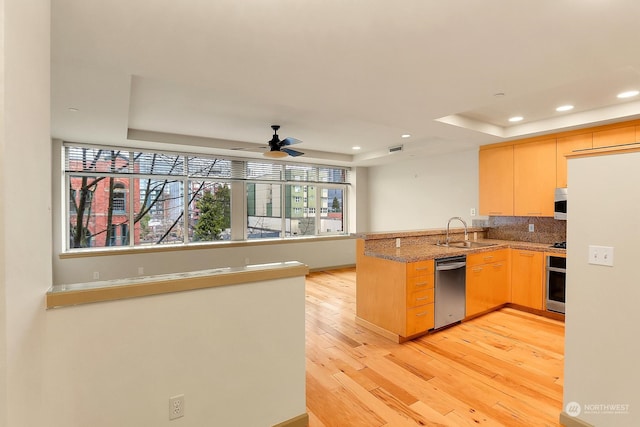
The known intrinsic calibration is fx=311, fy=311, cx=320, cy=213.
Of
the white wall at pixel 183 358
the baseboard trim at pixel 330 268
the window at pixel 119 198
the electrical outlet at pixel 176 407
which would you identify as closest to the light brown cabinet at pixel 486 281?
the white wall at pixel 183 358

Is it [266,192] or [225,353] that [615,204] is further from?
[266,192]

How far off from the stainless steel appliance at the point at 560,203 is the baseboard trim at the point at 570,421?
2783 millimetres

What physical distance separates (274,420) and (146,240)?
186 inches

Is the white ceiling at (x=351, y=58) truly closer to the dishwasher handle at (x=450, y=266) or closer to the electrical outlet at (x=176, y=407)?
the dishwasher handle at (x=450, y=266)

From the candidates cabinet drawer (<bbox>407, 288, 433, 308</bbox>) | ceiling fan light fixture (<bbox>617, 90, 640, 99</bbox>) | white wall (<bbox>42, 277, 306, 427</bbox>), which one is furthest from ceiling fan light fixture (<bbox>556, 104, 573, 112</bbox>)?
white wall (<bbox>42, 277, 306, 427</bbox>)

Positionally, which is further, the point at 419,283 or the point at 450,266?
the point at 450,266

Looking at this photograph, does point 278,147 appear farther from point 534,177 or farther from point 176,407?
point 534,177

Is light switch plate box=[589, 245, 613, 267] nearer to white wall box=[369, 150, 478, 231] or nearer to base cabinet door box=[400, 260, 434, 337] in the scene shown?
base cabinet door box=[400, 260, 434, 337]

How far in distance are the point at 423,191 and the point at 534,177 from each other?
2201 millimetres

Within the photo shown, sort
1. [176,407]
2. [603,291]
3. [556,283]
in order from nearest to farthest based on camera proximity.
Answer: [176,407] < [603,291] < [556,283]

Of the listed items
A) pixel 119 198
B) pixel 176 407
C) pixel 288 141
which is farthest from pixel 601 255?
pixel 119 198

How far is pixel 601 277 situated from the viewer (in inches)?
75.0

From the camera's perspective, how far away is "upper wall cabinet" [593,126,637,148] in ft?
11.5

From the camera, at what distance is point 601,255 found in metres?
1.91
